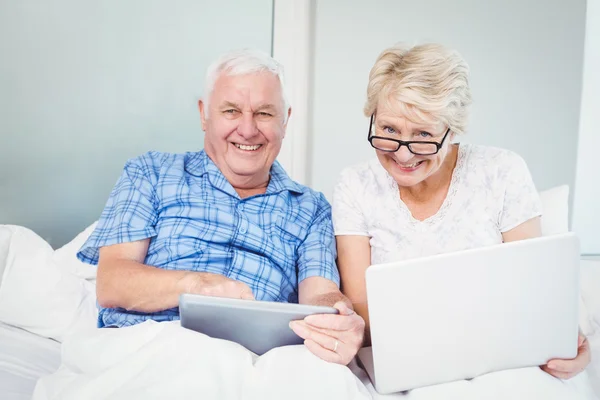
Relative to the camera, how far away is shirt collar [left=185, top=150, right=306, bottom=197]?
71.8 inches

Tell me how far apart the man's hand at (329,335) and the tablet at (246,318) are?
0.07ft

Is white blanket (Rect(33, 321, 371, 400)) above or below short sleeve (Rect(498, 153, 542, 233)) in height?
below

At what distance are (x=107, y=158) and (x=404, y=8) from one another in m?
1.51

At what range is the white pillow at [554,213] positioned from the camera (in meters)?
2.01

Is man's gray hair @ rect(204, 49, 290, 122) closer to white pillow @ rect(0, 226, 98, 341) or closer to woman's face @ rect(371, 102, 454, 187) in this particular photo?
woman's face @ rect(371, 102, 454, 187)

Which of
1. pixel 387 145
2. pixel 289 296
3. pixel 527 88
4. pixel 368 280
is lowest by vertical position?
pixel 289 296

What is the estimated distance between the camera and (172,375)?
115 centimetres

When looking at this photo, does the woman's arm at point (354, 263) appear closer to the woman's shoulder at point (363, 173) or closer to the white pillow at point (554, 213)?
the woman's shoulder at point (363, 173)

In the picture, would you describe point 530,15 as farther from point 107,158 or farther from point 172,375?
point 172,375

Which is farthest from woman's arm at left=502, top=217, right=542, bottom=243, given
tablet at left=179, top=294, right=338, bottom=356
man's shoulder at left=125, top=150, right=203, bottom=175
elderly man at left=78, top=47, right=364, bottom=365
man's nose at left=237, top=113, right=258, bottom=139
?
man's shoulder at left=125, top=150, right=203, bottom=175

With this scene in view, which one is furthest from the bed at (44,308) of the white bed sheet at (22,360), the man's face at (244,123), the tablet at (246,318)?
the man's face at (244,123)

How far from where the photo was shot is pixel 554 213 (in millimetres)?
2021

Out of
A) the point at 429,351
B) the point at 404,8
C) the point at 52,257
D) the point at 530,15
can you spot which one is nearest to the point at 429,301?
the point at 429,351

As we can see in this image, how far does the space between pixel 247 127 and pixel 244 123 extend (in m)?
0.02
